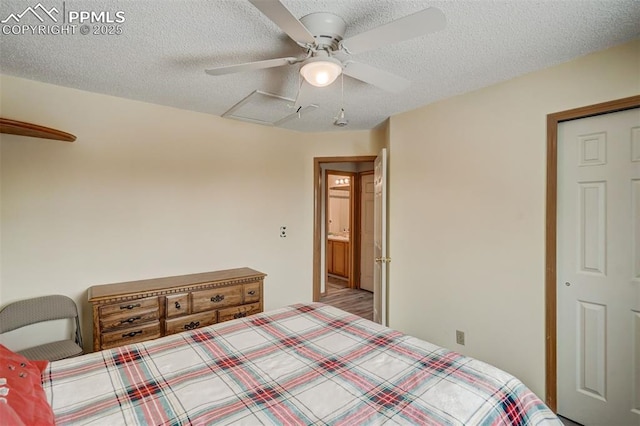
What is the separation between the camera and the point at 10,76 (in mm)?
2117

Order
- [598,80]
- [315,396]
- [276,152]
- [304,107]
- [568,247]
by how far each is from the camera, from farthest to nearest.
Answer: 1. [276,152]
2. [304,107]
3. [568,247]
4. [598,80]
5. [315,396]

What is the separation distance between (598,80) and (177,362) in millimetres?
2835

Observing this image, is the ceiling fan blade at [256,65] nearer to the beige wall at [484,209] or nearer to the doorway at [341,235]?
the beige wall at [484,209]

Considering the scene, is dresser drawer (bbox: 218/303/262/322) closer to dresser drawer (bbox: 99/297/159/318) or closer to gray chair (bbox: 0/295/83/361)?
dresser drawer (bbox: 99/297/159/318)

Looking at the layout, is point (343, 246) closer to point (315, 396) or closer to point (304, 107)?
point (304, 107)

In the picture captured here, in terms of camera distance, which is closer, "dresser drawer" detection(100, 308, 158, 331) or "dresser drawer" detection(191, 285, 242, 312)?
"dresser drawer" detection(100, 308, 158, 331)

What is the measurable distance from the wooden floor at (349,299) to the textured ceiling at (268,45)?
2.84m

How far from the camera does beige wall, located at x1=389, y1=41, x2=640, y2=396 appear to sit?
206 cm

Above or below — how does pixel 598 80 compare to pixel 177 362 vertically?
above

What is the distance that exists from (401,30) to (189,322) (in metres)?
2.56

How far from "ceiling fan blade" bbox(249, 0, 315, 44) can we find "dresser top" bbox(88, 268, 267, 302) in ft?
6.92

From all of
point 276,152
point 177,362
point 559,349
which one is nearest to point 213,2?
point 177,362

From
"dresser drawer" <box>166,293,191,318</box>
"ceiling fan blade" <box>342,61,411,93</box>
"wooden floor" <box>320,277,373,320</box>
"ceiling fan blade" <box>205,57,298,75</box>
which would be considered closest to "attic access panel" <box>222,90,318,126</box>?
"ceiling fan blade" <box>205,57,298,75</box>

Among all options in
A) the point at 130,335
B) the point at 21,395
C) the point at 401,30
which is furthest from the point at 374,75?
the point at 130,335
